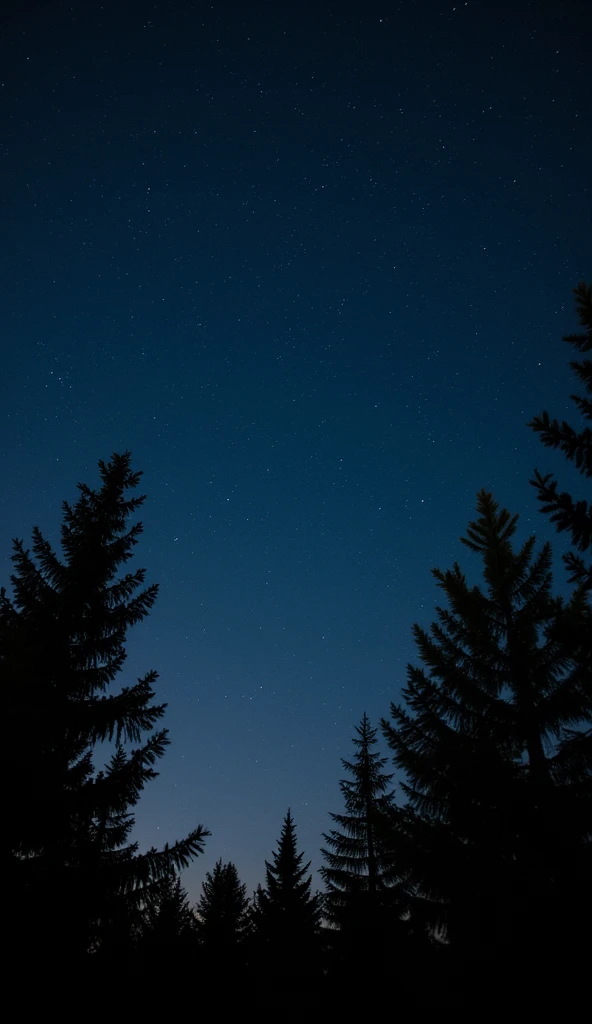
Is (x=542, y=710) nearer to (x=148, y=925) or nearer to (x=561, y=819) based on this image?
(x=561, y=819)

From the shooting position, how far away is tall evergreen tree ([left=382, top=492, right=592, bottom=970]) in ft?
23.7

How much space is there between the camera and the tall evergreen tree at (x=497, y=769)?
7227mm

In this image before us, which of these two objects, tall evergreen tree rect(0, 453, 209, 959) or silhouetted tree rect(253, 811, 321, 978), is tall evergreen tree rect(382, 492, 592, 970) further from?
silhouetted tree rect(253, 811, 321, 978)

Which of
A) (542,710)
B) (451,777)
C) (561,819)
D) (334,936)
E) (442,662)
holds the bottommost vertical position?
(334,936)

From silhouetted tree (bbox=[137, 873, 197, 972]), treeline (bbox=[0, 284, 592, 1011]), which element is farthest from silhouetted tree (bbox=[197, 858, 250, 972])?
treeline (bbox=[0, 284, 592, 1011])

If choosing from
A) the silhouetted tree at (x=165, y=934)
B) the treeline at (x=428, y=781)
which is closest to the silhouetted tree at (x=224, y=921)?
the silhouetted tree at (x=165, y=934)

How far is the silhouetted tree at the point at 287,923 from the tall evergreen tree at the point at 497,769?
53.8ft

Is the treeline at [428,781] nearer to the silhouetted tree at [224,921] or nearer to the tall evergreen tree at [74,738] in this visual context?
the tall evergreen tree at [74,738]

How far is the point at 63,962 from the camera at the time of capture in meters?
6.91

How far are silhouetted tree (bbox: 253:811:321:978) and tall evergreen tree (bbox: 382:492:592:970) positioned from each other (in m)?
16.4

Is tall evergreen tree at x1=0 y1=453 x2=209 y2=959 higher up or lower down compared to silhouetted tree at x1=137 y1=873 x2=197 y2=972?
higher up

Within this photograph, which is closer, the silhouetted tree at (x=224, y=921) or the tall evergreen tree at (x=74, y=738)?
the tall evergreen tree at (x=74, y=738)

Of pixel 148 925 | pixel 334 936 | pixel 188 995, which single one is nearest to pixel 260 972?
pixel 188 995

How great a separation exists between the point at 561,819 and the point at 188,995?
64.1 ft
